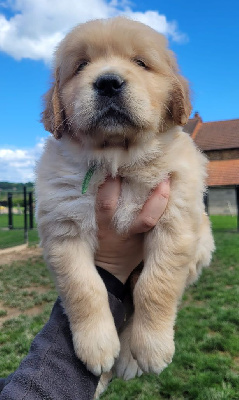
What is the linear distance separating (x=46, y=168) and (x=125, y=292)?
87cm

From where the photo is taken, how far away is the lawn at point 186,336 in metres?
4.50

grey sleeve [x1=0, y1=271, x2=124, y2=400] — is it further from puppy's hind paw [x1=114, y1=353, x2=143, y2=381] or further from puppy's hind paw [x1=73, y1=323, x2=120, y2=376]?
puppy's hind paw [x1=114, y1=353, x2=143, y2=381]

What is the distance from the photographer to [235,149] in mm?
35031

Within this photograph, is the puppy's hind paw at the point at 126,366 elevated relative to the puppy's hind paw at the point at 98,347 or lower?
lower

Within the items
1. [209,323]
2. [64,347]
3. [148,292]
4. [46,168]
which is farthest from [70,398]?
[209,323]

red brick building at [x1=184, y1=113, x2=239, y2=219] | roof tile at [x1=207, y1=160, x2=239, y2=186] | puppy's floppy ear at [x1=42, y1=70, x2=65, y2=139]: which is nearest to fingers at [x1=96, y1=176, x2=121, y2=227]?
puppy's floppy ear at [x1=42, y1=70, x2=65, y2=139]

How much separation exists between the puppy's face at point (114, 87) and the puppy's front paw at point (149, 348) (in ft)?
3.30

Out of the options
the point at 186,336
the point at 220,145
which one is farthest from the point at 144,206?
the point at 220,145

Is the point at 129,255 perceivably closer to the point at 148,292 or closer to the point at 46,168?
the point at 148,292

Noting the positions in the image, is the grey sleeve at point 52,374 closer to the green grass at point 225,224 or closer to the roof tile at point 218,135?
the green grass at point 225,224

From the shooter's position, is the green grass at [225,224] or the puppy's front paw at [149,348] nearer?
the puppy's front paw at [149,348]

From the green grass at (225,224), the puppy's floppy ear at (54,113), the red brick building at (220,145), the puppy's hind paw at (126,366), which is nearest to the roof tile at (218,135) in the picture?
the red brick building at (220,145)

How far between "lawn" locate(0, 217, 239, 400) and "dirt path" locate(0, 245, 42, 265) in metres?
2.20

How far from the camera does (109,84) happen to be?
194cm
